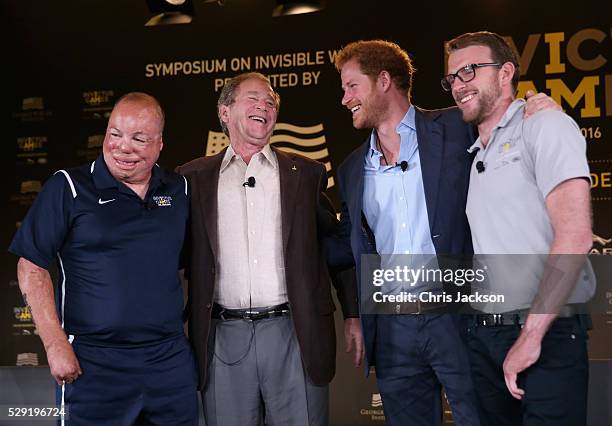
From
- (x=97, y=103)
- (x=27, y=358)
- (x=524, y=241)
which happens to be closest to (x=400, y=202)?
(x=524, y=241)

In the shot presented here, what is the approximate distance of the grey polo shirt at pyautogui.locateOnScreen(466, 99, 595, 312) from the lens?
6.58 feet

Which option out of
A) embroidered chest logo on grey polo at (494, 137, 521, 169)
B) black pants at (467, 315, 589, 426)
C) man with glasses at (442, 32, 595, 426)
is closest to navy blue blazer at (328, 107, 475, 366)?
man with glasses at (442, 32, 595, 426)

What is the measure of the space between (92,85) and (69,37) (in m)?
0.48

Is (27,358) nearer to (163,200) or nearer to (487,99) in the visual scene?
(163,200)

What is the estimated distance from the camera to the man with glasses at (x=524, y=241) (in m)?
1.97

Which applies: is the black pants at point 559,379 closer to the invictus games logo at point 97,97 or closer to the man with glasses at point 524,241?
the man with glasses at point 524,241

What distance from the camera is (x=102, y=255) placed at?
2.47 metres

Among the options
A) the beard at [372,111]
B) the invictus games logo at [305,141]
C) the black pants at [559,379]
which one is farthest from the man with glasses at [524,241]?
the invictus games logo at [305,141]

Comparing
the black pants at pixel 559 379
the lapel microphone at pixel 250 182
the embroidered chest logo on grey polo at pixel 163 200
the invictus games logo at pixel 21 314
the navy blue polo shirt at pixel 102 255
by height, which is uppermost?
A: the lapel microphone at pixel 250 182

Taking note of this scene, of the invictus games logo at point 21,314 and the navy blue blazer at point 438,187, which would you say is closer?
the navy blue blazer at point 438,187

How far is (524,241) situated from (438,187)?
1.70ft

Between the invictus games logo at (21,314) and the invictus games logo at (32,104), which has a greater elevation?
the invictus games logo at (32,104)

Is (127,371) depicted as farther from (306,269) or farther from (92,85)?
(92,85)

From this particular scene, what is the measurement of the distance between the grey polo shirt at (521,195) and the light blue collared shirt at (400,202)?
1.29 ft
